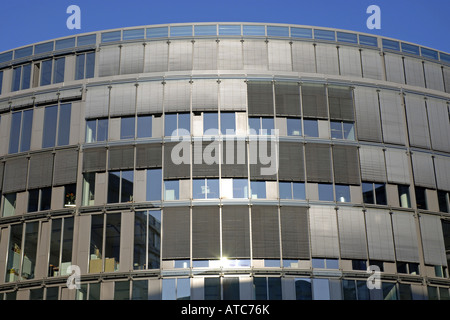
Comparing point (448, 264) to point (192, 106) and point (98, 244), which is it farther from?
point (98, 244)

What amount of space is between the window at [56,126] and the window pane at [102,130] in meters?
2.13

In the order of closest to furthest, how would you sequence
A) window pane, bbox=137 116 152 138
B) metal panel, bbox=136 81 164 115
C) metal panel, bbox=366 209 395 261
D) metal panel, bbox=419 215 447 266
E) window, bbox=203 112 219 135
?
metal panel, bbox=366 209 395 261, metal panel, bbox=419 215 447 266, window, bbox=203 112 219 135, window pane, bbox=137 116 152 138, metal panel, bbox=136 81 164 115

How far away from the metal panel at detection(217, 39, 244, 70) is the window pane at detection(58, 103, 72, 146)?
10512 mm

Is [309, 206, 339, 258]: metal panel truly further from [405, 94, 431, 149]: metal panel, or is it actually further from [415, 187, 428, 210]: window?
[405, 94, 431, 149]: metal panel

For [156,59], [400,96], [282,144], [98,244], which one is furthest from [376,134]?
[98,244]

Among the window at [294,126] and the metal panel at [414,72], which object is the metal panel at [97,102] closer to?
the window at [294,126]

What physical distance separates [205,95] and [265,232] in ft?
32.3

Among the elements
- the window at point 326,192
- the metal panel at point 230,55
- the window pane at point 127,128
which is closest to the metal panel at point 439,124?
the window at point 326,192

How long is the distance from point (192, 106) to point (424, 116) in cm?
1612

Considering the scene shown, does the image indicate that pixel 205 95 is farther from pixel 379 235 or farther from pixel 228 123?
pixel 379 235

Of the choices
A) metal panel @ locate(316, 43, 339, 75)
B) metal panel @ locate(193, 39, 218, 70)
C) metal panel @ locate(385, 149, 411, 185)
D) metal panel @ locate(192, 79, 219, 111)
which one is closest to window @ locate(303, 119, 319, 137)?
metal panel @ locate(316, 43, 339, 75)

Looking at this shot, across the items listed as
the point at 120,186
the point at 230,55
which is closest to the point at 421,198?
the point at 230,55

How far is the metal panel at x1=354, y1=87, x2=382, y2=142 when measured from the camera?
1722 inches

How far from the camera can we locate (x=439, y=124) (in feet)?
151
